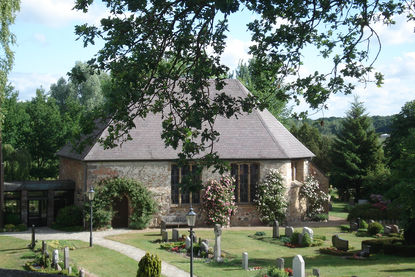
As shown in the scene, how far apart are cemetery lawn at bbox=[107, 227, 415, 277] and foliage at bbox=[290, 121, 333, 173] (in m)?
25.3

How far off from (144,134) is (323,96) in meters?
21.2

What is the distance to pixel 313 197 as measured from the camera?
33.4 meters

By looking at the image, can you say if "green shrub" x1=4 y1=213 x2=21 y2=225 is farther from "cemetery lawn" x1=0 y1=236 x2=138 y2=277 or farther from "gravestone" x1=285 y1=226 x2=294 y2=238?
"gravestone" x1=285 y1=226 x2=294 y2=238

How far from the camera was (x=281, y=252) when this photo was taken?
76.4 feet

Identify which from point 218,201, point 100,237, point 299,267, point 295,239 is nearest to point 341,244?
point 295,239

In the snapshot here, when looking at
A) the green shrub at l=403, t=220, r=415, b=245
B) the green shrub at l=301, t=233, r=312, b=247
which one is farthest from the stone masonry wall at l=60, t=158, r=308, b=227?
the green shrub at l=403, t=220, r=415, b=245

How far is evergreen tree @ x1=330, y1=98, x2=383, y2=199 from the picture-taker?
44.3 metres

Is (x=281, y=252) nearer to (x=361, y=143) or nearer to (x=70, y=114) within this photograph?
(x=361, y=143)

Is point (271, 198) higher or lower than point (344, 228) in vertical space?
higher

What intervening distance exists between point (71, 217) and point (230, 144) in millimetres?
10480

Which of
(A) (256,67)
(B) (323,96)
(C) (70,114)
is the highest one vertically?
(C) (70,114)

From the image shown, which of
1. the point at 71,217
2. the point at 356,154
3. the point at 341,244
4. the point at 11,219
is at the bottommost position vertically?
the point at 341,244

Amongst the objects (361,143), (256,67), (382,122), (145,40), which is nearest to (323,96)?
(256,67)

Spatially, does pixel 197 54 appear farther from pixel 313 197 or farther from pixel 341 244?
pixel 313 197
